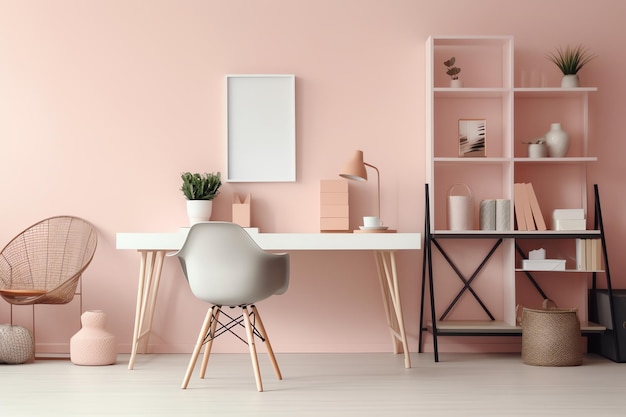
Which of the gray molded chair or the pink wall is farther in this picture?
the pink wall

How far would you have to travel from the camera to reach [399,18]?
487 cm

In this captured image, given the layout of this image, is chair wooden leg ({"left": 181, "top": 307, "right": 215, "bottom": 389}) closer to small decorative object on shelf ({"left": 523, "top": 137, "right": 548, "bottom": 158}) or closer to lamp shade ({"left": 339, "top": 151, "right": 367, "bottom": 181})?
lamp shade ({"left": 339, "top": 151, "right": 367, "bottom": 181})

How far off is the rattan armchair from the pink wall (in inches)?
3.7

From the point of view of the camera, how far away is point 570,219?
4625 millimetres

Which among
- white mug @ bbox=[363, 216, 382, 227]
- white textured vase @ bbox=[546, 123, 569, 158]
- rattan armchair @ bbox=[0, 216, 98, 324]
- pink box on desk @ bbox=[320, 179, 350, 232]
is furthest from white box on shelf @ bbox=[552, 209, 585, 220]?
rattan armchair @ bbox=[0, 216, 98, 324]

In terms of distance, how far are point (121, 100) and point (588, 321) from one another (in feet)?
10.7

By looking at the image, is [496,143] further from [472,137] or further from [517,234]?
[517,234]

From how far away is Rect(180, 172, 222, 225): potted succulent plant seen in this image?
4.62 m

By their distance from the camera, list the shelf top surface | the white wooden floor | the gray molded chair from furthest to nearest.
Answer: the shelf top surface, the gray molded chair, the white wooden floor

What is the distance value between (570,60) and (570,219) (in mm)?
967

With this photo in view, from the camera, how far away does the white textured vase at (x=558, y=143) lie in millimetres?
4668

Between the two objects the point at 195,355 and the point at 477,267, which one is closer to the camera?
the point at 195,355

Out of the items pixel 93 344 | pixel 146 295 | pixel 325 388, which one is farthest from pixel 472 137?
pixel 93 344

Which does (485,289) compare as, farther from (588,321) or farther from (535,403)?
(535,403)
